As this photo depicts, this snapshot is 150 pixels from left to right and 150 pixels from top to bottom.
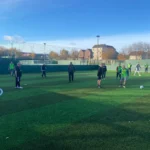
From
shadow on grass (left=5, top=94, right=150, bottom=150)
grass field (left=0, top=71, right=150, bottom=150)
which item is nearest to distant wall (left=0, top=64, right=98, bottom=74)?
grass field (left=0, top=71, right=150, bottom=150)

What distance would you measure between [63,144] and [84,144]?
502mm

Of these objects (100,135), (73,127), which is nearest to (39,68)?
(73,127)

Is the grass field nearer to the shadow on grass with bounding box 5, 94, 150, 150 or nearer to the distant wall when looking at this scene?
the shadow on grass with bounding box 5, 94, 150, 150

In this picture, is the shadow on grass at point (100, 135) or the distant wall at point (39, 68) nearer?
the shadow on grass at point (100, 135)

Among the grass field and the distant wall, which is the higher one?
the distant wall

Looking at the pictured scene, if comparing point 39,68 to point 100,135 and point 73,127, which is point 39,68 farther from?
point 100,135

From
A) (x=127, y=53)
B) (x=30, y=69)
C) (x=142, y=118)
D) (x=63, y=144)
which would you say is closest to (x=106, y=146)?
(x=63, y=144)

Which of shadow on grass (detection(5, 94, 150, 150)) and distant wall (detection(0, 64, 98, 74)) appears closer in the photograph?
shadow on grass (detection(5, 94, 150, 150))

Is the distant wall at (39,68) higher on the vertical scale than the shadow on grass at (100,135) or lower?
A: higher

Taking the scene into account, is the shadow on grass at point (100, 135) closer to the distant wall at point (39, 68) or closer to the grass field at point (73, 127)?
the grass field at point (73, 127)

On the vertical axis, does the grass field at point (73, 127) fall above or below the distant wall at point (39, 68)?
below

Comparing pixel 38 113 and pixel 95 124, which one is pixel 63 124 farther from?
pixel 38 113

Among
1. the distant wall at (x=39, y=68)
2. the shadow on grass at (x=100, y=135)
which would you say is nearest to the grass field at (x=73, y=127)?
the shadow on grass at (x=100, y=135)

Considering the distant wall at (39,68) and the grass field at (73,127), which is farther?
the distant wall at (39,68)
